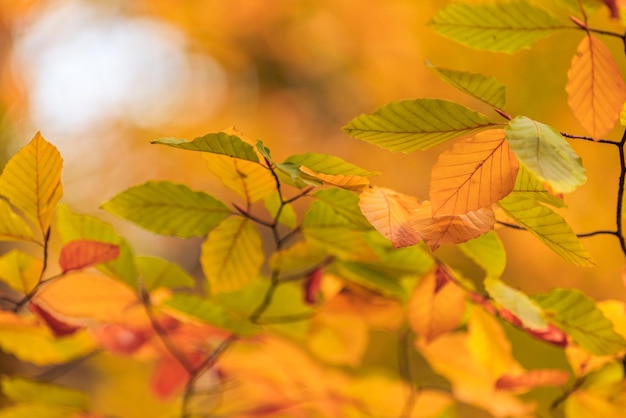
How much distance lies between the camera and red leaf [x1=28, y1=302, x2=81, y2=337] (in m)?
0.55

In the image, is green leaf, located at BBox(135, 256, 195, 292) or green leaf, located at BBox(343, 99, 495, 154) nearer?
green leaf, located at BBox(343, 99, 495, 154)

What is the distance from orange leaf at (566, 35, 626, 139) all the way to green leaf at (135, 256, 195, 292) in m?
0.39

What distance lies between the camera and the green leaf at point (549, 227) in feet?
1.30

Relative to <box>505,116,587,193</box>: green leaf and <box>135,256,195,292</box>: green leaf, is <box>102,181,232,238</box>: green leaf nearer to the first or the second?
<box>135,256,195,292</box>: green leaf

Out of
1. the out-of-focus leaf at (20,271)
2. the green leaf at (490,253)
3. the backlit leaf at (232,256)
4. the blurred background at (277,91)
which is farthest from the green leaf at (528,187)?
the blurred background at (277,91)

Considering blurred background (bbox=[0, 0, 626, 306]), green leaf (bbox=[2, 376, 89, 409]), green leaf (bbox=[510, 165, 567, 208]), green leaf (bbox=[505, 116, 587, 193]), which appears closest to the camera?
green leaf (bbox=[505, 116, 587, 193])

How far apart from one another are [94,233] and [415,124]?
34cm

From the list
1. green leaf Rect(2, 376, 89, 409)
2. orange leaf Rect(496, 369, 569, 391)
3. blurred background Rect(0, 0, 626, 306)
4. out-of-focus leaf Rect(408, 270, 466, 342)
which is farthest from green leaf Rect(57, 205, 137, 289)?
blurred background Rect(0, 0, 626, 306)

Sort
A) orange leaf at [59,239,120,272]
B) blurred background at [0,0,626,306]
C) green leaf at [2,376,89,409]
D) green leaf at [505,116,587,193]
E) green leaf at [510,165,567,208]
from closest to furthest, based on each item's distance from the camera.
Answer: green leaf at [505,116,587,193], green leaf at [510,165,567,208], orange leaf at [59,239,120,272], green leaf at [2,376,89,409], blurred background at [0,0,626,306]

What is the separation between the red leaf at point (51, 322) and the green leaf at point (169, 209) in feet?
0.44

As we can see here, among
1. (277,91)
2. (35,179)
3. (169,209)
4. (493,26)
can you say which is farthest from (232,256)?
(277,91)

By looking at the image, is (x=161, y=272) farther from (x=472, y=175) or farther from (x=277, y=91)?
(x=277, y=91)

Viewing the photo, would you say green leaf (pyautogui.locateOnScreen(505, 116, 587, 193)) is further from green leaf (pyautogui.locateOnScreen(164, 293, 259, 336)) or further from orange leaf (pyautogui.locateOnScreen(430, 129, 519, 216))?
green leaf (pyautogui.locateOnScreen(164, 293, 259, 336))

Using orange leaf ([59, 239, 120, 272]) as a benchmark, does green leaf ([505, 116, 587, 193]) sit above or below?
above
